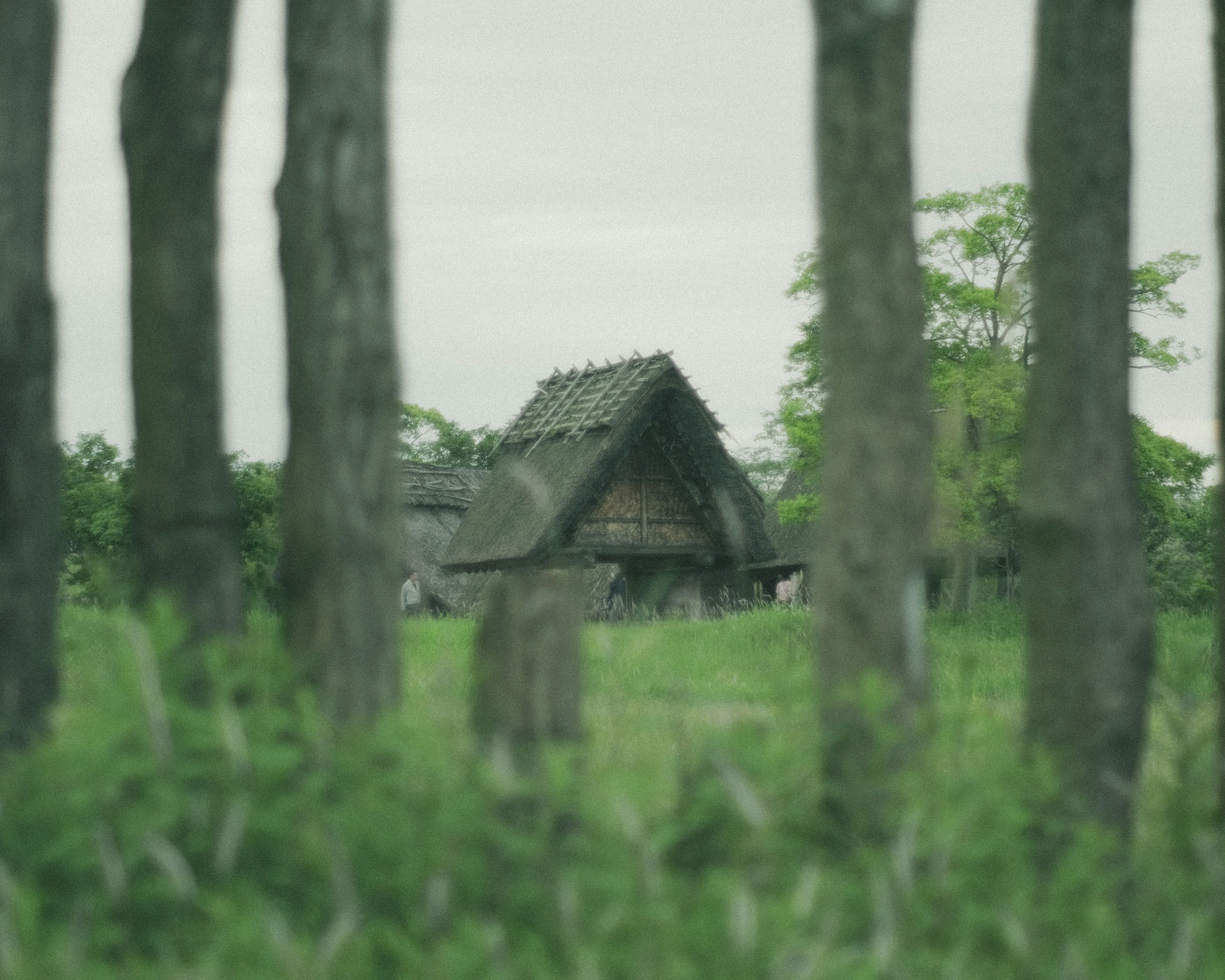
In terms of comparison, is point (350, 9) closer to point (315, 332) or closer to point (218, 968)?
point (315, 332)

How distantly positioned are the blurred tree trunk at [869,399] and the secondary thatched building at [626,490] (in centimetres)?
1897

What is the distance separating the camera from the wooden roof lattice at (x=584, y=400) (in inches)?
916

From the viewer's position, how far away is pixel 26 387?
3039 mm

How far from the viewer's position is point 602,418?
2316 centimetres

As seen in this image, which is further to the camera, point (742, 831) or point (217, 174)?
point (217, 174)

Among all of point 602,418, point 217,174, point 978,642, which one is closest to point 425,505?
point 602,418

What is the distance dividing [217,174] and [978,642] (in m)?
12.8

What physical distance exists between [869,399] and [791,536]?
35.5 m

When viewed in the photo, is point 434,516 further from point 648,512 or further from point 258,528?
point 258,528

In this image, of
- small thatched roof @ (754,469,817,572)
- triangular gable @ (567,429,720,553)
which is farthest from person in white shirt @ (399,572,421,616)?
small thatched roof @ (754,469,817,572)

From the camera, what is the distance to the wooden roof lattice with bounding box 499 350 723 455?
2327 centimetres

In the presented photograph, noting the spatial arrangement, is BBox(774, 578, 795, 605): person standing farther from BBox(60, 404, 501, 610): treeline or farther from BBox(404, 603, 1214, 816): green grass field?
BBox(404, 603, 1214, 816): green grass field

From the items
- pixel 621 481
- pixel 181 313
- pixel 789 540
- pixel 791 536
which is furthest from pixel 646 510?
pixel 181 313

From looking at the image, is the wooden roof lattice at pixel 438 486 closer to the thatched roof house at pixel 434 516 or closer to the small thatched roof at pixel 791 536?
the thatched roof house at pixel 434 516
